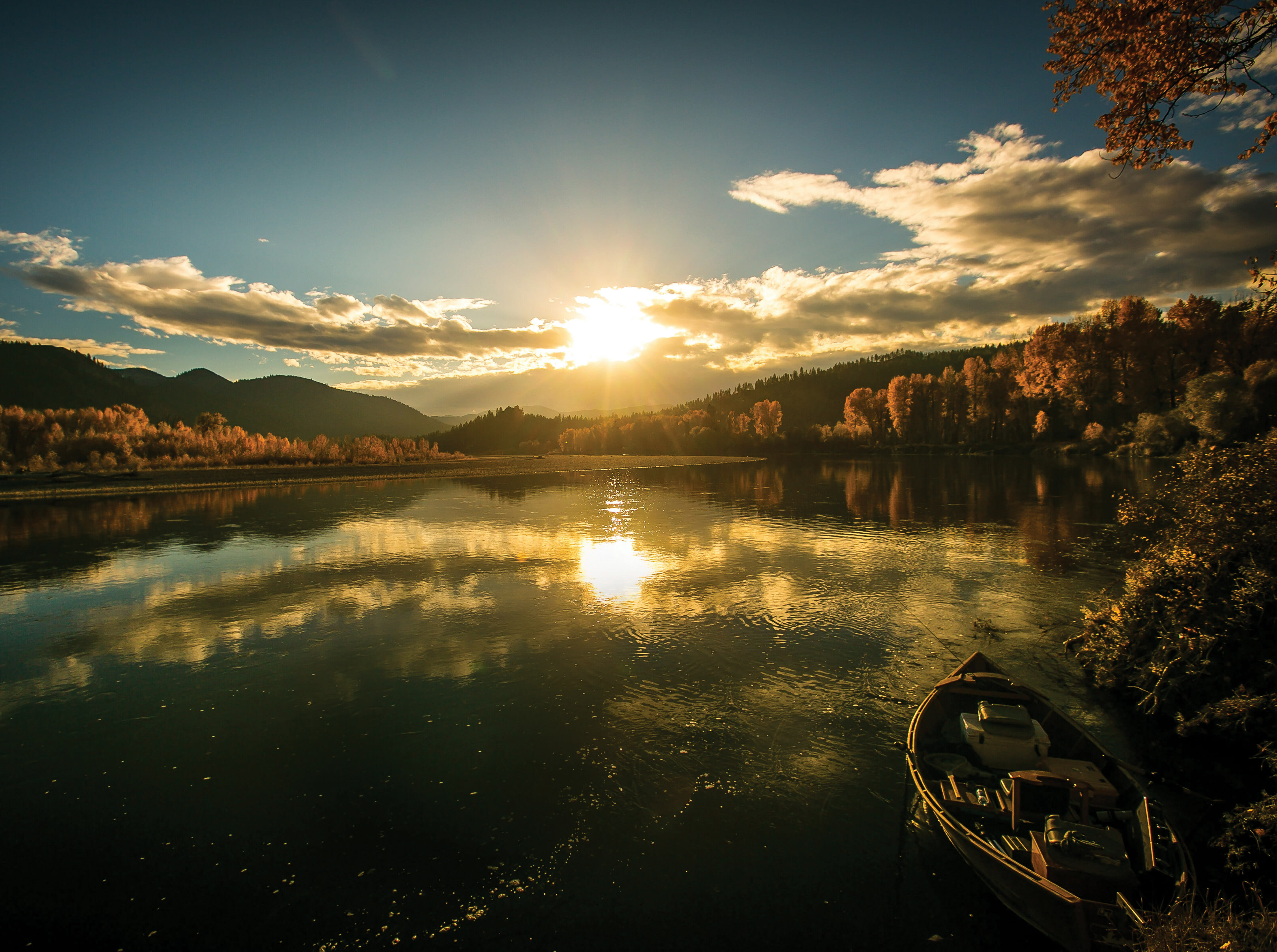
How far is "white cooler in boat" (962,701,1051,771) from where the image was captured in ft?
31.3

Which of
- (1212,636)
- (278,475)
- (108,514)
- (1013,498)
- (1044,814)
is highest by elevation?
(1212,636)

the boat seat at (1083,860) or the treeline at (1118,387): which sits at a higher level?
the treeline at (1118,387)

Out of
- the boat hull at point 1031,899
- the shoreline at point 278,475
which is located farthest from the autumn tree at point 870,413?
the boat hull at point 1031,899

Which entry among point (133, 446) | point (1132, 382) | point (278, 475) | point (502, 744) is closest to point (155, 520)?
point (502, 744)

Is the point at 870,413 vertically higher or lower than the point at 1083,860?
higher

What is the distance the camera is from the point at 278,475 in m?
110

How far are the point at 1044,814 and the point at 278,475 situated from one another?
12766 centimetres

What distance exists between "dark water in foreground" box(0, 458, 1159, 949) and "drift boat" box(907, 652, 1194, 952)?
1254 mm

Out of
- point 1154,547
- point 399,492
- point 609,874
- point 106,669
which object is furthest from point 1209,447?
point 399,492

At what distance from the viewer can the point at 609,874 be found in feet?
29.1

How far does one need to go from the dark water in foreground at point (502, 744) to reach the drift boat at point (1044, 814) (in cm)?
125

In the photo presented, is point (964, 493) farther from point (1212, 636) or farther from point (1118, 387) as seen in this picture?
point (1118, 387)

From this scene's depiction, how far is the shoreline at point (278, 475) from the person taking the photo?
8169 centimetres

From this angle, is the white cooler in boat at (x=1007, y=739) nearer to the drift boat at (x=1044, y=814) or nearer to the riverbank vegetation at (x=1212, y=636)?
the drift boat at (x=1044, y=814)
